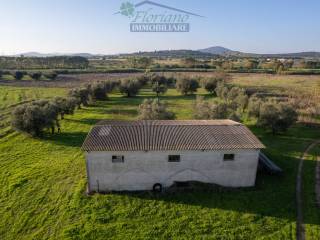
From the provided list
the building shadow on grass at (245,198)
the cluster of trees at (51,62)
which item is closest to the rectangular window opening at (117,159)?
the building shadow on grass at (245,198)

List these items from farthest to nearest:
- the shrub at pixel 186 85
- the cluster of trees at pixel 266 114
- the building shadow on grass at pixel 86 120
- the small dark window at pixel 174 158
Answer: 1. the shrub at pixel 186 85
2. the building shadow on grass at pixel 86 120
3. the cluster of trees at pixel 266 114
4. the small dark window at pixel 174 158

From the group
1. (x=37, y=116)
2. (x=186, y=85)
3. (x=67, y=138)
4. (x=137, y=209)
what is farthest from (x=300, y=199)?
(x=186, y=85)

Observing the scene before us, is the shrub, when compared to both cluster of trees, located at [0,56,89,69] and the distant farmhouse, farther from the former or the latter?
cluster of trees, located at [0,56,89,69]

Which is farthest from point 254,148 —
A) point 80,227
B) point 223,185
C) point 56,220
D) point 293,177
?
point 56,220

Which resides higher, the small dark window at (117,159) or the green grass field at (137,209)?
the small dark window at (117,159)

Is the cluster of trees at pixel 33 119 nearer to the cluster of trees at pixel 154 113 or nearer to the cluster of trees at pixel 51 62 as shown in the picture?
the cluster of trees at pixel 154 113

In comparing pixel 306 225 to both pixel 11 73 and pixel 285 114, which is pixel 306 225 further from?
pixel 11 73

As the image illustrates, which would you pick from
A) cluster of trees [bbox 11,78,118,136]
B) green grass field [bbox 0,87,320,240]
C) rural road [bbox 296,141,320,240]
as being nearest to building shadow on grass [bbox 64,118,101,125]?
cluster of trees [bbox 11,78,118,136]

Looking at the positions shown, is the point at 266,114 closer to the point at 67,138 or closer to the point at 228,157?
the point at 228,157
